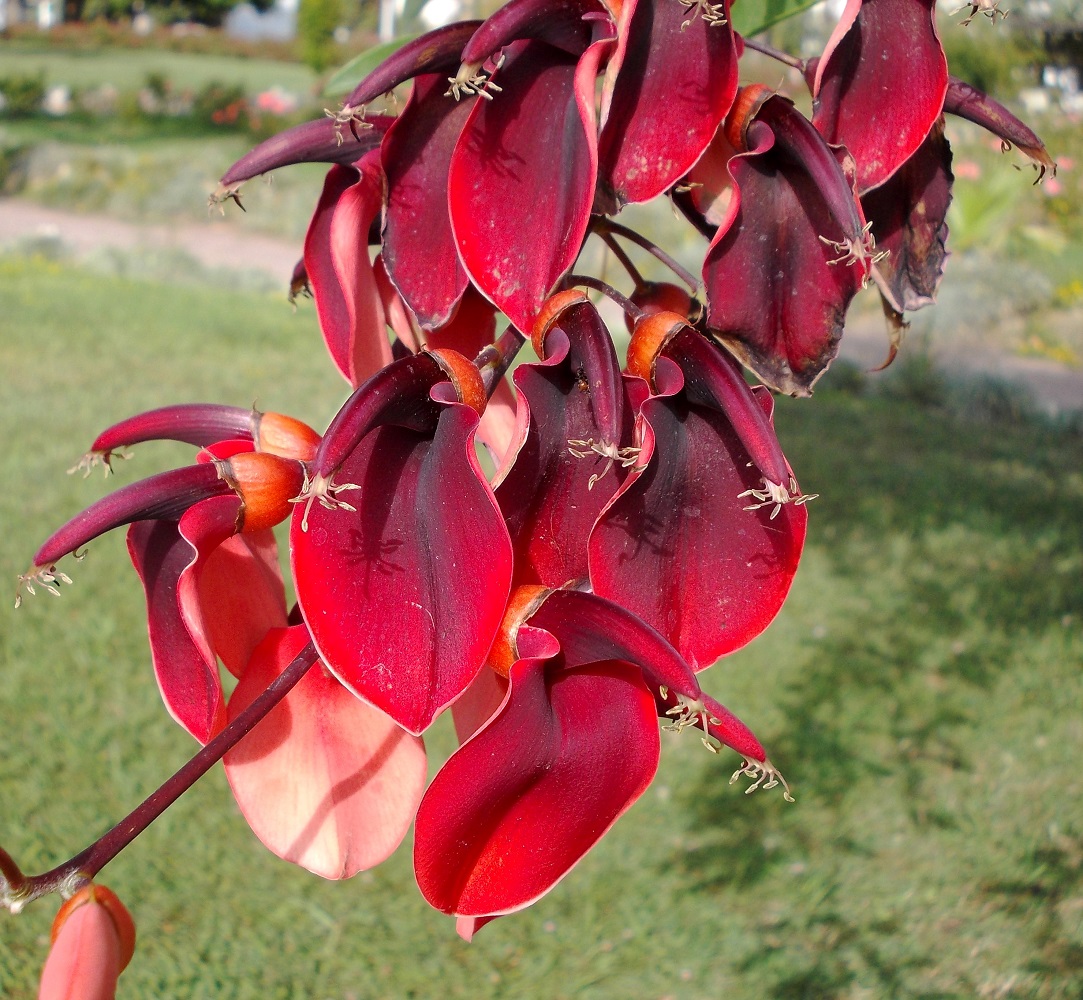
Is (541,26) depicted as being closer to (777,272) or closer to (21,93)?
(777,272)

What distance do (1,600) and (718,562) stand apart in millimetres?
2766

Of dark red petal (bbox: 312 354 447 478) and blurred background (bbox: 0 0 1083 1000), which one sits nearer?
dark red petal (bbox: 312 354 447 478)

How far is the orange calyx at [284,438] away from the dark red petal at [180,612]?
0.13 ft

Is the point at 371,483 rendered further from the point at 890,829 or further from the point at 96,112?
the point at 96,112

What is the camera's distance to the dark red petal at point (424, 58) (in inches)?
16.8

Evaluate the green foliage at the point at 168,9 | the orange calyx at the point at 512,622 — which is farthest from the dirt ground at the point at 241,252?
the green foliage at the point at 168,9

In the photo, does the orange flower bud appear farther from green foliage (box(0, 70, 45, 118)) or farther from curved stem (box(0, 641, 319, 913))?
green foliage (box(0, 70, 45, 118))

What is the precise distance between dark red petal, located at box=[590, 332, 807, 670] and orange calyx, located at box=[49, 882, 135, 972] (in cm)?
20

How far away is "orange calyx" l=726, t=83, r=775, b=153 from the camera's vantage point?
0.43 m

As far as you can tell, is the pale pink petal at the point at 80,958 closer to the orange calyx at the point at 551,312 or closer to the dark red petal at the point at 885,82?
the orange calyx at the point at 551,312

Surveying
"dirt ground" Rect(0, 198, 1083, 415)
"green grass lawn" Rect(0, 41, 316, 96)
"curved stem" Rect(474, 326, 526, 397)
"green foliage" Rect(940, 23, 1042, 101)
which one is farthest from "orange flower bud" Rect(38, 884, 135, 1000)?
"green grass lawn" Rect(0, 41, 316, 96)

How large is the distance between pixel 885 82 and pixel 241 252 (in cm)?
850

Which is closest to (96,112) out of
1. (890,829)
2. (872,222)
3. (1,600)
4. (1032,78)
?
→ (1032,78)

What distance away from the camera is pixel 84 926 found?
1.25 feet
